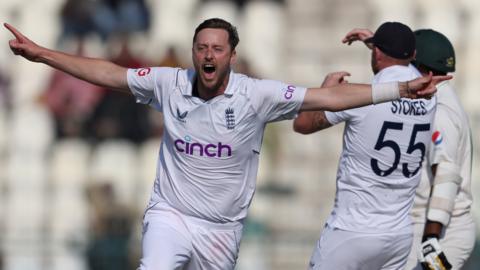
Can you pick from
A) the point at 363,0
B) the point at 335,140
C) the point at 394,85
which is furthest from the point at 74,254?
the point at 394,85

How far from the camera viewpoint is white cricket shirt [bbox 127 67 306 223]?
730 cm

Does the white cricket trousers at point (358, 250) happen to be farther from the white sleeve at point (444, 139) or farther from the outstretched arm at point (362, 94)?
the outstretched arm at point (362, 94)

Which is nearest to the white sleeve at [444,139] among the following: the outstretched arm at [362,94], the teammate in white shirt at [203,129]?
the outstretched arm at [362,94]

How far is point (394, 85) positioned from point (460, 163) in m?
1.60

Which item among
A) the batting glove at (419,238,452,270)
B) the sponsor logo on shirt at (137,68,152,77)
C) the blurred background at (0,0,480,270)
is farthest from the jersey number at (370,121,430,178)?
the blurred background at (0,0,480,270)

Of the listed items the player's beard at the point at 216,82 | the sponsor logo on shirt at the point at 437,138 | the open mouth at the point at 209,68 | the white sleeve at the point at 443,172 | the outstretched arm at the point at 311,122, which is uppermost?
the open mouth at the point at 209,68

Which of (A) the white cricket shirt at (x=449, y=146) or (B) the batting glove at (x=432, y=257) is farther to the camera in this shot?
(A) the white cricket shirt at (x=449, y=146)

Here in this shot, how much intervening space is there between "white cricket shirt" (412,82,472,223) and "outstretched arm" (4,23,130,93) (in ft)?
7.19

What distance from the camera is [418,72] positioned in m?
7.98

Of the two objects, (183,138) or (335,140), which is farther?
(335,140)

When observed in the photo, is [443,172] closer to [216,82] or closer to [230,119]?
[230,119]

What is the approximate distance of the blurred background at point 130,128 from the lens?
14094 millimetres

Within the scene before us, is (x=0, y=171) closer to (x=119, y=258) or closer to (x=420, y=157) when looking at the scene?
(x=119, y=258)

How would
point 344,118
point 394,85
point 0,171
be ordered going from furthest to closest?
1. point 0,171
2. point 344,118
3. point 394,85
